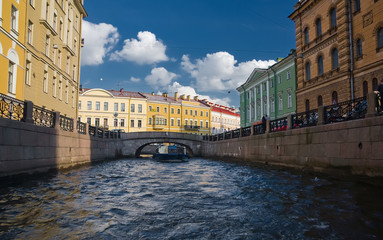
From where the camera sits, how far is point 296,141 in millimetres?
14445

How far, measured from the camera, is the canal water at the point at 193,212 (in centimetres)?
480

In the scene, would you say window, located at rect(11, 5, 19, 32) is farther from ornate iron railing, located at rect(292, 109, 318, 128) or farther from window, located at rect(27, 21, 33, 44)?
ornate iron railing, located at rect(292, 109, 318, 128)

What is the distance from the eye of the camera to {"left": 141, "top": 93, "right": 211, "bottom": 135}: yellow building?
65.1 m

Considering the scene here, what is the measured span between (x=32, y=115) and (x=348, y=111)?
12376mm

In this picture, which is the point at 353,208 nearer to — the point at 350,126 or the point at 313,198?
the point at 313,198

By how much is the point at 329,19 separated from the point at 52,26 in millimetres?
21109

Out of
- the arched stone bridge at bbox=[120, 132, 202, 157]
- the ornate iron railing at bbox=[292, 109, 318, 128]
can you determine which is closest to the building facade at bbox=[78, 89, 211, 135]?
the arched stone bridge at bbox=[120, 132, 202, 157]

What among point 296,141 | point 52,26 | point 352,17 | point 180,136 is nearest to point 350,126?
point 296,141

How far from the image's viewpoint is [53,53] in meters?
24.5

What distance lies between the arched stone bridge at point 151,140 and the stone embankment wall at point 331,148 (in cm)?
1919

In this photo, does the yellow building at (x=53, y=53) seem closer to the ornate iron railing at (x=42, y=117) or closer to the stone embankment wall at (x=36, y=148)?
the stone embankment wall at (x=36, y=148)

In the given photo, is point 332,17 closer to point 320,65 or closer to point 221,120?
point 320,65

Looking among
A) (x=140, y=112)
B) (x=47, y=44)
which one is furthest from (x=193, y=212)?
(x=140, y=112)

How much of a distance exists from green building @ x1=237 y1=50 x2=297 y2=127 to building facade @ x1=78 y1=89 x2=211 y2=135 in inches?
857
